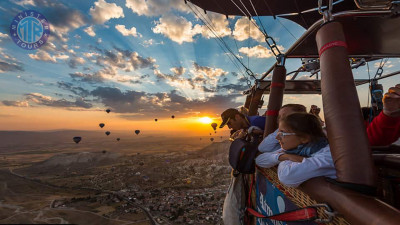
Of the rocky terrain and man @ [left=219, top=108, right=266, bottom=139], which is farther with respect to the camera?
the rocky terrain

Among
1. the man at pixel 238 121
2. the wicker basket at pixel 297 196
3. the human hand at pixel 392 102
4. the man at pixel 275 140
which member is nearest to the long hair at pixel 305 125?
the wicker basket at pixel 297 196

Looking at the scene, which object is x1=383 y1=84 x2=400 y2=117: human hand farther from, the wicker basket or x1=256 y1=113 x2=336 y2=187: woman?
the wicker basket

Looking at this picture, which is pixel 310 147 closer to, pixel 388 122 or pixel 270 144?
pixel 270 144

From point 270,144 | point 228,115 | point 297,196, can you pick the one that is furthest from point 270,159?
point 228,115

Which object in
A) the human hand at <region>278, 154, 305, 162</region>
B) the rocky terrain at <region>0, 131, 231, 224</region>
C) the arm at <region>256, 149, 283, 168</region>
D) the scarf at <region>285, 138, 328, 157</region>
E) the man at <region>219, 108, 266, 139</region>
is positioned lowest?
the rocky terrain at <region>0, 131, 231, 224</region>

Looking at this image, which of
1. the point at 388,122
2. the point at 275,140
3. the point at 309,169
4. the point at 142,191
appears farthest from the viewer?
the point at 142,191

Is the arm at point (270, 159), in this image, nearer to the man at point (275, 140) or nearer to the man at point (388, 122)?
the man at point (275, 140)

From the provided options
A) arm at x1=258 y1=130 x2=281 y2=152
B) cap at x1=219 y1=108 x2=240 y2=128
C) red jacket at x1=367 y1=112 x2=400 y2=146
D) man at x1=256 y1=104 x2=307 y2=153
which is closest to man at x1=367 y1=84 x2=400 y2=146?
red jacket at x1=367 y1=112 x2=400 y2=146
